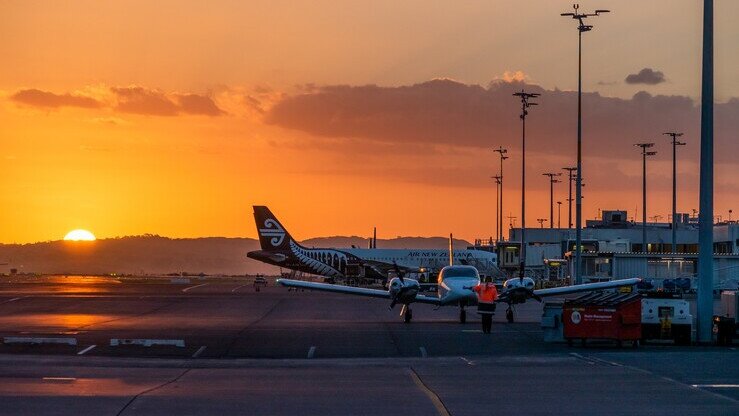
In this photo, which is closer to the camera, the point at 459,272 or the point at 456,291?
the point at 456,291

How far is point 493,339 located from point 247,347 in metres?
8.43

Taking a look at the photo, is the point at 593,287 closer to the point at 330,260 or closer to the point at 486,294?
the point at 486,294

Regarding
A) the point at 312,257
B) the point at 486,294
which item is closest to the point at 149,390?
the point at 486,294

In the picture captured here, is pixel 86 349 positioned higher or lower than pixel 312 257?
lower

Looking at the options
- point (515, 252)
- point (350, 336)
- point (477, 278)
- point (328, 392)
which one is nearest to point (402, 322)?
point (477, 278)

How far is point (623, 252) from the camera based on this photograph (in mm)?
117625

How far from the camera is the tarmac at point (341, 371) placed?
787 inches

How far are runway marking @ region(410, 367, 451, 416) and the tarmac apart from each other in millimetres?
64

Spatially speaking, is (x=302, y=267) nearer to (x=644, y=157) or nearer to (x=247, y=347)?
(x=644, y=157)

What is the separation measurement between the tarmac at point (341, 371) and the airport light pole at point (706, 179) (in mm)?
2073

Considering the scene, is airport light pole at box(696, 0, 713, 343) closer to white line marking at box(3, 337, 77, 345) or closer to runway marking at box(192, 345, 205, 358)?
runway marking at box(192, 345, 205, 358)

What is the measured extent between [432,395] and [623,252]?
9874 centimetres

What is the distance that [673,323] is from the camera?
36344 mm

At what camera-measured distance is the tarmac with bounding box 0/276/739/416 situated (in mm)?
20000
